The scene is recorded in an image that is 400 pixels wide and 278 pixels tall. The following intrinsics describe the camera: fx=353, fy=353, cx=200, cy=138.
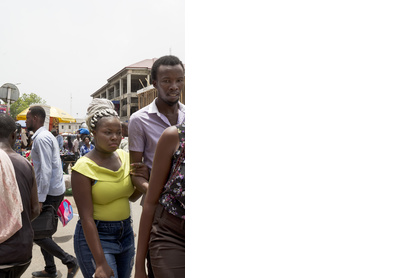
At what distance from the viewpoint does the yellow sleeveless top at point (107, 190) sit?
2078 mm

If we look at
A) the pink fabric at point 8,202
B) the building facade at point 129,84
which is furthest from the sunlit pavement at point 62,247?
the building facade at point 129,84

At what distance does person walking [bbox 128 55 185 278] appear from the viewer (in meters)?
1.98

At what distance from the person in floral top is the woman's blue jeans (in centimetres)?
78

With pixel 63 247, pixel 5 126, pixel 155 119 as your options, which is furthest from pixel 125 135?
pixel 155 119

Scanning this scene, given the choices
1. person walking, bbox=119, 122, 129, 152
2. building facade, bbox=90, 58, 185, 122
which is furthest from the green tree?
person walking, bbox=119, 122, 129, 152

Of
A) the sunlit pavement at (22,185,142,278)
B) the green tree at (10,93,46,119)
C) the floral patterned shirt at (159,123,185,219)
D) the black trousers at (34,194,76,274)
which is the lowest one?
the sunlit pavement at (22,185,142,278)

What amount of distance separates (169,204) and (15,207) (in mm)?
Result: 1529

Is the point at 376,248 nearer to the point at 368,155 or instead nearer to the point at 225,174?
the point at 368,155

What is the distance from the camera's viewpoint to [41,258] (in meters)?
4.53

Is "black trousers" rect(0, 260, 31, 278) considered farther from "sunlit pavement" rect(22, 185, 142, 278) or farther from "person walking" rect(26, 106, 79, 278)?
"sunlit pavement" rect(22, 185, 142, 278)

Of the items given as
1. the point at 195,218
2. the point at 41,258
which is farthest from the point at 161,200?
the point at 41,258

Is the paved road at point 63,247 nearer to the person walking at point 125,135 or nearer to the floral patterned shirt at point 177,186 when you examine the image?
the person walking at point 125,135

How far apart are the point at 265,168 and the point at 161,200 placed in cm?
82

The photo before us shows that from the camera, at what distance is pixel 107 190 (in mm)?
2098
